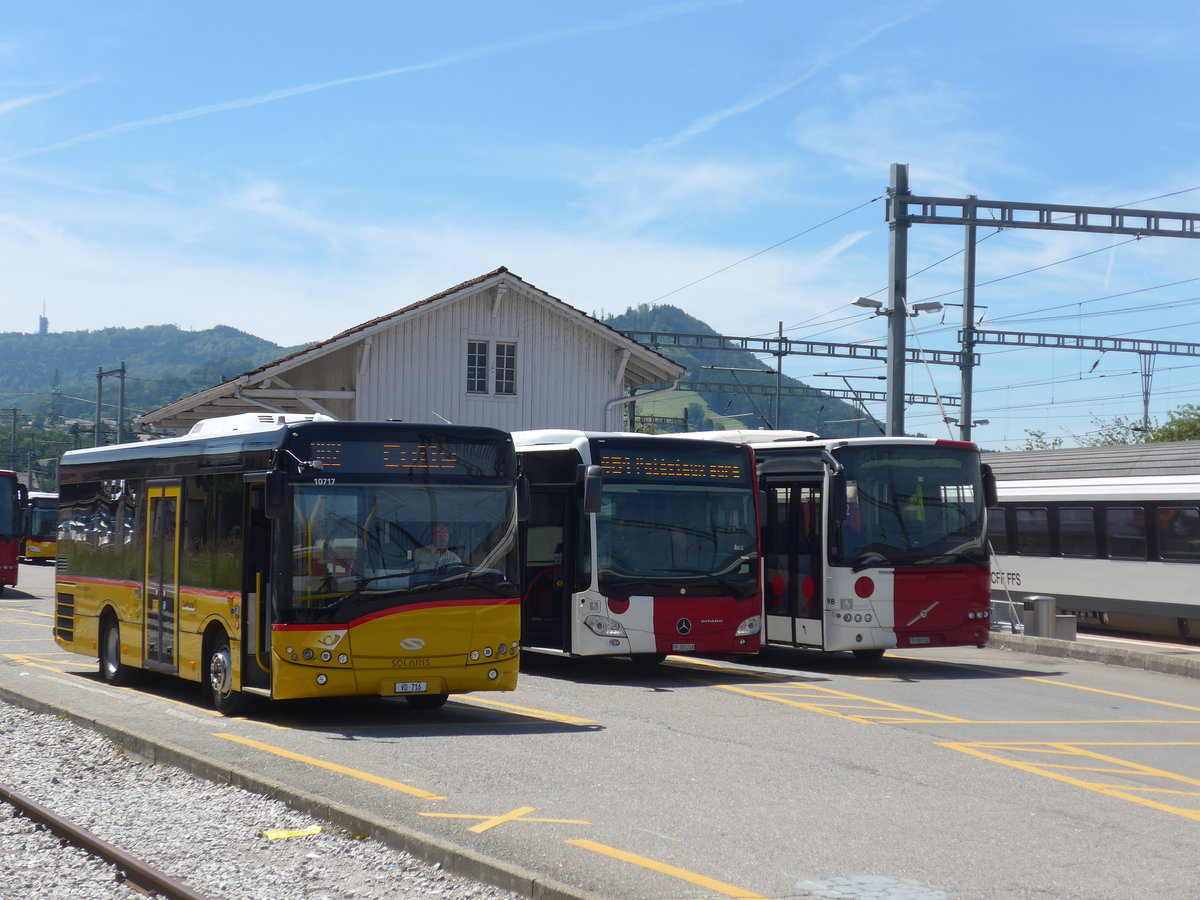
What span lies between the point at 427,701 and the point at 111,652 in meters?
4.26

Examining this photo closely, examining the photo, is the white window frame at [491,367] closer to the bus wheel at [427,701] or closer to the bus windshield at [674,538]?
the bus windshield at [674,538]

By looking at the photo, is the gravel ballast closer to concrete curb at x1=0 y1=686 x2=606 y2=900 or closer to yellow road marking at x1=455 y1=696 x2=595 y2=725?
concrete curb at x1=0 y1=686 x2=606 y2=900

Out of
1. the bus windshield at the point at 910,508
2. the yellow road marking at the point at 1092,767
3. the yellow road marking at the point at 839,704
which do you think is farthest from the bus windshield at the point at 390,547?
the bus windshield at the point at 910,508

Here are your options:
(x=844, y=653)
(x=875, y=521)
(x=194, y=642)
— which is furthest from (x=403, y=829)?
(x=844, y=653)

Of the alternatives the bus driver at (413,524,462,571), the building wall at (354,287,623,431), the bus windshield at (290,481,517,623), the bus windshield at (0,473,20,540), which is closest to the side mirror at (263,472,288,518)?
the bus windshield at (290,481,517,623)

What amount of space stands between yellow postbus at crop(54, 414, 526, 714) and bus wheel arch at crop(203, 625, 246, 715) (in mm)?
19

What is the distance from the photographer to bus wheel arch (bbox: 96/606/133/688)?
16.2m

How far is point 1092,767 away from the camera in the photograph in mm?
11133

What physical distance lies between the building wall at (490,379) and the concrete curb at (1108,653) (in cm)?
1438

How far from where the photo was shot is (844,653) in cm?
2227

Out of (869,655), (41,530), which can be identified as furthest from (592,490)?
(41,530)

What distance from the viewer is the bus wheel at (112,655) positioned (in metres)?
16.2

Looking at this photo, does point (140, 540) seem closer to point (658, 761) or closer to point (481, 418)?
point (658, 761)

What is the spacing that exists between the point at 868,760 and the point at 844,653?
442 inches
